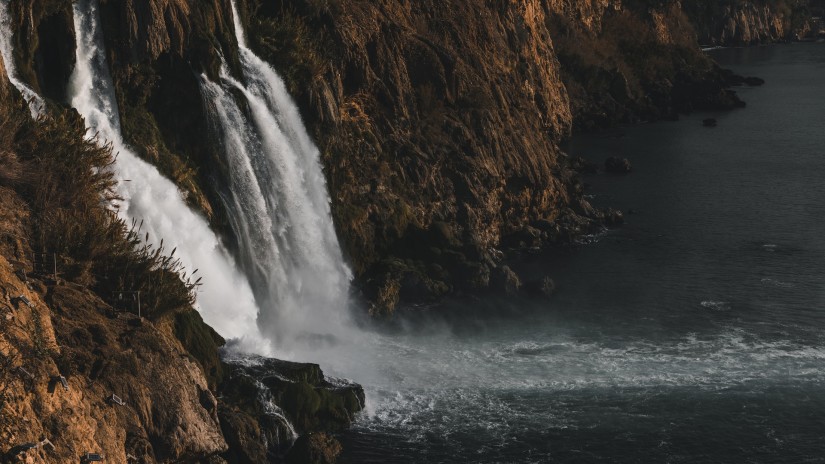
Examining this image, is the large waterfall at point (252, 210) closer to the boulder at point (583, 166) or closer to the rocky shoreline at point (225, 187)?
Answer: the rocky shoreline at point (225, 187)

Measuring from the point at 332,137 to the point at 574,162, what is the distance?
33384 millimetres

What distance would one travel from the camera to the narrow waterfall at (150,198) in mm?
35656

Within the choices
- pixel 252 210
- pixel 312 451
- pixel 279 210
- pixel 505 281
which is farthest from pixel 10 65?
pixel 505 281

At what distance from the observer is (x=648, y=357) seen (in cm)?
4172

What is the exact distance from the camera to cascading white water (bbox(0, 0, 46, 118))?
33.0 m

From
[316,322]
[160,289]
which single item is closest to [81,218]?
[160,289]

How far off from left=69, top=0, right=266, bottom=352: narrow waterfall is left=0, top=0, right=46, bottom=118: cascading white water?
215 cm

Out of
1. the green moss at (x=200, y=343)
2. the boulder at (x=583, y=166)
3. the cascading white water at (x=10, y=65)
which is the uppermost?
the boulder at (x=583, y=166)

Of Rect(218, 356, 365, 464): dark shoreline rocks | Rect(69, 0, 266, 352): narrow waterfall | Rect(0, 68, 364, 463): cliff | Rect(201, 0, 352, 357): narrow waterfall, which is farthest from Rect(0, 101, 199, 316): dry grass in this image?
Rect(201, 0, 352, 357): narrow waterfall

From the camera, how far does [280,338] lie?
41188 mm

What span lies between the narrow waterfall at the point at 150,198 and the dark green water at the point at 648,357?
19.1 ft

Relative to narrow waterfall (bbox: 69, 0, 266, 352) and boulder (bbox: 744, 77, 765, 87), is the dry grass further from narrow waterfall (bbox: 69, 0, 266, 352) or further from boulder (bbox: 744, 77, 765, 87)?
boulder (bbox: 744, 77, 765, 87)

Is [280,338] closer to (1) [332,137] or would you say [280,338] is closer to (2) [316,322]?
(2) [316,322]

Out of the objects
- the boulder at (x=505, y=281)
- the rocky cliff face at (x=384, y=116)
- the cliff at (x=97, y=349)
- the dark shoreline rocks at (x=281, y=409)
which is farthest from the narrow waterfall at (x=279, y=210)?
the cliff at (x=97, y=349)
